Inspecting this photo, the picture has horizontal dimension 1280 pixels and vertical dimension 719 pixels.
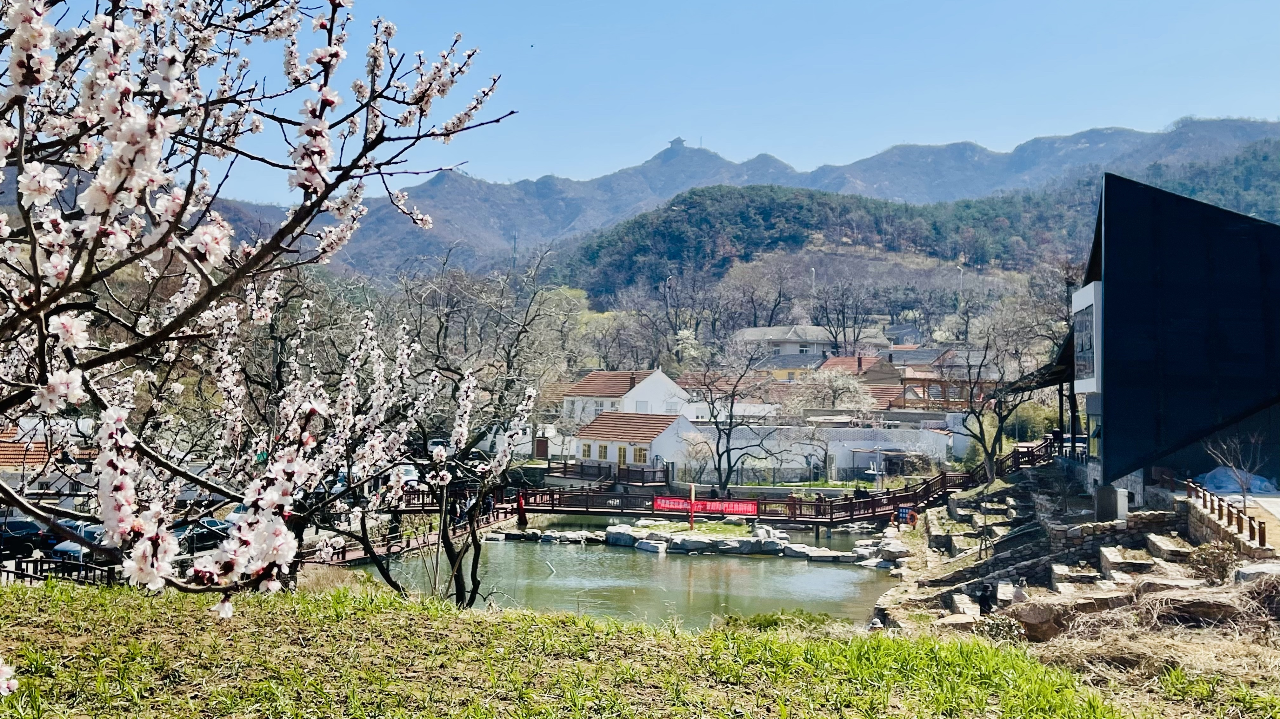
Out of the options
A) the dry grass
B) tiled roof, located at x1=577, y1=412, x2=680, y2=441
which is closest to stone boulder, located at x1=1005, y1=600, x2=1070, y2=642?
the dry grass

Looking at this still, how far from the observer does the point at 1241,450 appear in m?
20.3

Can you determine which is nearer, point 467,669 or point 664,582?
point 467,669

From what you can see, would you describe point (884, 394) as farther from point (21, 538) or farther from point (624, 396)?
point (21, 538)

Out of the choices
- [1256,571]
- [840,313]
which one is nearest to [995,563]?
[1256,571]

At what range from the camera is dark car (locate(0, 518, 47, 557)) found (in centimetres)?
1545

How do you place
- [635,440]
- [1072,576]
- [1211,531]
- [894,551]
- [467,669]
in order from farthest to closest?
1. [635,440]
2. [894,551]
3. [1072,576]
4. [1211,531]
5. [467,669]

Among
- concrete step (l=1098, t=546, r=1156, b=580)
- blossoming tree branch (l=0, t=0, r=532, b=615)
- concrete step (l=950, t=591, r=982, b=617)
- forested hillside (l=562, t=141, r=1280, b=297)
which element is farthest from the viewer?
forested hillside (l=562, t=141, r=1280, b=297)

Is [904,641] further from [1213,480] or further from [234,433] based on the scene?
[1213,480]

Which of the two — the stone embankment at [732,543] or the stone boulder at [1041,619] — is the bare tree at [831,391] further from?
the stone boulder at [1041,619]

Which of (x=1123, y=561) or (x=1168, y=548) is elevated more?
(x=1168, y=548)

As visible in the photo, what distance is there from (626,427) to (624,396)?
648 cm

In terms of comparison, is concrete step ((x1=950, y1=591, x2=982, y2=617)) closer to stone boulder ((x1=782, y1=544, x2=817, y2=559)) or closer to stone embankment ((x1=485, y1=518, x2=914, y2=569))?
stone embankment ((x1=485, y1=518, x2=914, y2=569))

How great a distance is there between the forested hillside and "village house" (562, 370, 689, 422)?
71.3 m

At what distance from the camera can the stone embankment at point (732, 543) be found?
25.0 meters
